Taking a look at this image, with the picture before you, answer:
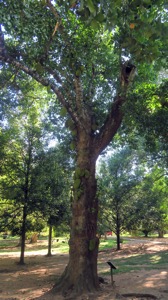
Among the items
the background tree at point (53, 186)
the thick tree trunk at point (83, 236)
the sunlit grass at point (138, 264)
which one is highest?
the background tree at point (53, 186)

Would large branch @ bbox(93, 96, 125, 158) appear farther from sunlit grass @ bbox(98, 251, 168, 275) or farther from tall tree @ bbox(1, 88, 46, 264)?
tall tree @ bbox(1, 88, 46, 264)

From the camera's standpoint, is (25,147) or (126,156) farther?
(126,156)

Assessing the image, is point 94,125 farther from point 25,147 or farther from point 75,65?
point 25,147

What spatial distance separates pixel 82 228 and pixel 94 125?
292cm

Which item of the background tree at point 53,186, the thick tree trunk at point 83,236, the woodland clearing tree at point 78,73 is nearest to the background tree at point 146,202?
the background tree at point 53,186

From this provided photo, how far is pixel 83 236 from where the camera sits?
7191 mm

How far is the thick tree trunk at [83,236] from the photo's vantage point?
695 cm

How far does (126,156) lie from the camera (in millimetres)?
19812

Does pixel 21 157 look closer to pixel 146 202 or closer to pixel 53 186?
pixel 53 186

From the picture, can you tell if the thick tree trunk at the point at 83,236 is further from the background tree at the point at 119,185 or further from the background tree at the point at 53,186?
the background tree at the point at 119,185

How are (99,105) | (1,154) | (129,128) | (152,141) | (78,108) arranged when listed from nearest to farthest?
1. (78,108)
2. (152,141)
3. (129,128)
4. (99,105)
5. (1,154)

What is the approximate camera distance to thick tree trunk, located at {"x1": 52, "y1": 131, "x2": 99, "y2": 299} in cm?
695

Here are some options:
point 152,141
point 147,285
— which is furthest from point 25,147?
point 147,285

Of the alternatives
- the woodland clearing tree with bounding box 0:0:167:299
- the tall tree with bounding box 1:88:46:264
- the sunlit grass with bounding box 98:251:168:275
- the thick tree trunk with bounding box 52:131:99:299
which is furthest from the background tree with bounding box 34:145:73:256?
the thick tree trunk with bounding box 52:131:99:299
